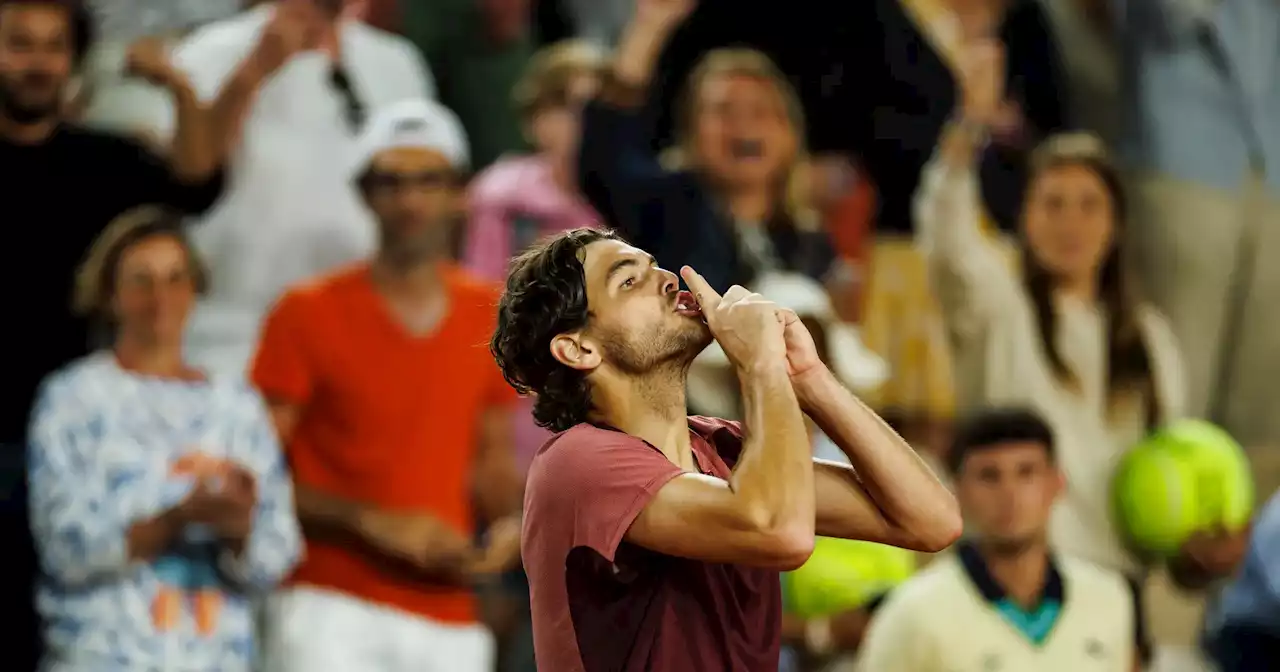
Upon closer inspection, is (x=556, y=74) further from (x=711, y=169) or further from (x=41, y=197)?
(x=41, y=197)

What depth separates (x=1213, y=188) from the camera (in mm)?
6797

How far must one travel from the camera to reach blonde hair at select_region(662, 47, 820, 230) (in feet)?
18.0

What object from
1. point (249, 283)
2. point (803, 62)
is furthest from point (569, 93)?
point (249, 283)

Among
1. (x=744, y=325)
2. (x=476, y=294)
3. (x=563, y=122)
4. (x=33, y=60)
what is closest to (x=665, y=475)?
(x=744, y=325)

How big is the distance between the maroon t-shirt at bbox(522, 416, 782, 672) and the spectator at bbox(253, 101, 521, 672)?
2355 millimetres

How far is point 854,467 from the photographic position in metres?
2.86

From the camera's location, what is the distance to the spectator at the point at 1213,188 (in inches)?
266

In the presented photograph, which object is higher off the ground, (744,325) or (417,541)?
(744,325)

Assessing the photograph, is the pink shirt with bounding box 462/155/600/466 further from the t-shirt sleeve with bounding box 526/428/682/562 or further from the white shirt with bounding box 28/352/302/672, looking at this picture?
the t-shirt sleeve with bounding box 526/428/682/562

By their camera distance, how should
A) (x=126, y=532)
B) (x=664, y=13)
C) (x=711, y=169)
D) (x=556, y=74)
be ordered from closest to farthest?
(x=126, y=532) → (x=711, y=169) → (x=664, y=13) → (x=556, y=74)

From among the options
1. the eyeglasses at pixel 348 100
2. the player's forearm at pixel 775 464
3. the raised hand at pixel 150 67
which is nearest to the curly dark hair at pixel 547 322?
the player's forearm at pixel 775 464

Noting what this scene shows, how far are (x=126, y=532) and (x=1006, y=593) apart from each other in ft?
6.94

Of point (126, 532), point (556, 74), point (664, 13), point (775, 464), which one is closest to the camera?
point (775, 464)

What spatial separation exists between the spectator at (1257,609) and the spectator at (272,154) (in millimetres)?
2487
